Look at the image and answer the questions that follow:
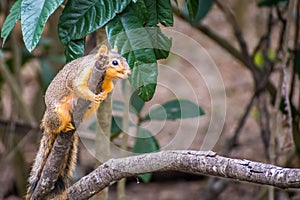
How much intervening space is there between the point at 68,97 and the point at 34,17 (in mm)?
145

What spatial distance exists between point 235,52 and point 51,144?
4.42 feet

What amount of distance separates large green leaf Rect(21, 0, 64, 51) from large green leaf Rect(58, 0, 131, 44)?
0.08 m

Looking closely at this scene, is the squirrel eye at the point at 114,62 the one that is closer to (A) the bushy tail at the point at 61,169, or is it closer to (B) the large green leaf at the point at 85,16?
(B) the large green leaf at the point at 85,16

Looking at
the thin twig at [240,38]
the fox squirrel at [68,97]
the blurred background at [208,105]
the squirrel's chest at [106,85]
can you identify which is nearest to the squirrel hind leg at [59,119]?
the fox squirrel at [68,97]

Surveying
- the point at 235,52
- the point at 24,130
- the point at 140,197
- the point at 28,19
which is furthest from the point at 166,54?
the point at 140,197

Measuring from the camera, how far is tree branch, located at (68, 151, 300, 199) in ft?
2.75

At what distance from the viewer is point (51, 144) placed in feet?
3.73

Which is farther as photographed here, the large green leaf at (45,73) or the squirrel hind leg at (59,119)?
the large green leaf at (45,73)

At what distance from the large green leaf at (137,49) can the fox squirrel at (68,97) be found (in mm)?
70

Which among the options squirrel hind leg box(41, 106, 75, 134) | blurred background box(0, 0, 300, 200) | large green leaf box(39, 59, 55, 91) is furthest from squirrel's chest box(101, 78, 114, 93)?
large green leaf box(39, 59, 55, 91)

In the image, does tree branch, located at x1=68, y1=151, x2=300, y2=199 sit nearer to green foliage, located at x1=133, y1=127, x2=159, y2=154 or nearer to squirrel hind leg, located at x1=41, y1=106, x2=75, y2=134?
squirrel hind leg, located at x1=41, y1=106, x2=75, y2=134

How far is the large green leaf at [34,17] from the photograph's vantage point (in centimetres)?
99

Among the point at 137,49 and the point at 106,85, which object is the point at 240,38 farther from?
the point at 106,85

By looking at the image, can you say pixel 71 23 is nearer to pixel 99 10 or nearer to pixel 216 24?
pixel 99 10
